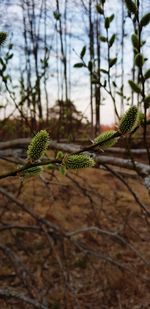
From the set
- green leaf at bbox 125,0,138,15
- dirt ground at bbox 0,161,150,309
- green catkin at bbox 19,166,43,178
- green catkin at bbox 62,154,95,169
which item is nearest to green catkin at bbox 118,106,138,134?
green catkin at bbox 62,154,95,169

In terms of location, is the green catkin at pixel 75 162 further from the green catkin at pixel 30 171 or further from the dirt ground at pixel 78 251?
the dirt ground at pixel 78 251

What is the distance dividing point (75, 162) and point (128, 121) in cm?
13

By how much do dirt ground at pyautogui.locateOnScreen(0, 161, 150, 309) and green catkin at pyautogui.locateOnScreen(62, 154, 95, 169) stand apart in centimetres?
191

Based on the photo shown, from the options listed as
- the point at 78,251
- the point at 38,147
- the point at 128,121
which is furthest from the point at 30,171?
the point at 78,251

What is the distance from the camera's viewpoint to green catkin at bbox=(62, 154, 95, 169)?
2.85 feet

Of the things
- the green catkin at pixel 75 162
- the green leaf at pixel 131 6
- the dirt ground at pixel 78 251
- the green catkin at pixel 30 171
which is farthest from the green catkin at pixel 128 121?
the dirt ground at pixel 78 251

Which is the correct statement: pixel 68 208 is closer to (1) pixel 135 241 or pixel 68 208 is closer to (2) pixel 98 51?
(1) pixel 135 241

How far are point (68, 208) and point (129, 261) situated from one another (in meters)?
1.13

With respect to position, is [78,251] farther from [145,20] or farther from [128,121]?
[128,121]

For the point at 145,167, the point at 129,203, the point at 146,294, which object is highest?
the point at 145,167

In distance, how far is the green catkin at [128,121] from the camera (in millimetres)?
832

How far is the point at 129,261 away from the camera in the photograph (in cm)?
430

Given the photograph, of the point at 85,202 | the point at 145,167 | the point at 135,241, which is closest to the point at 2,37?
the point at 145,167

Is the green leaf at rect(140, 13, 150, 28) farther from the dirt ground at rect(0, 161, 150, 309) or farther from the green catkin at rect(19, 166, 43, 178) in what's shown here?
the dirt ground at rect(0, 161, 150, 309)
